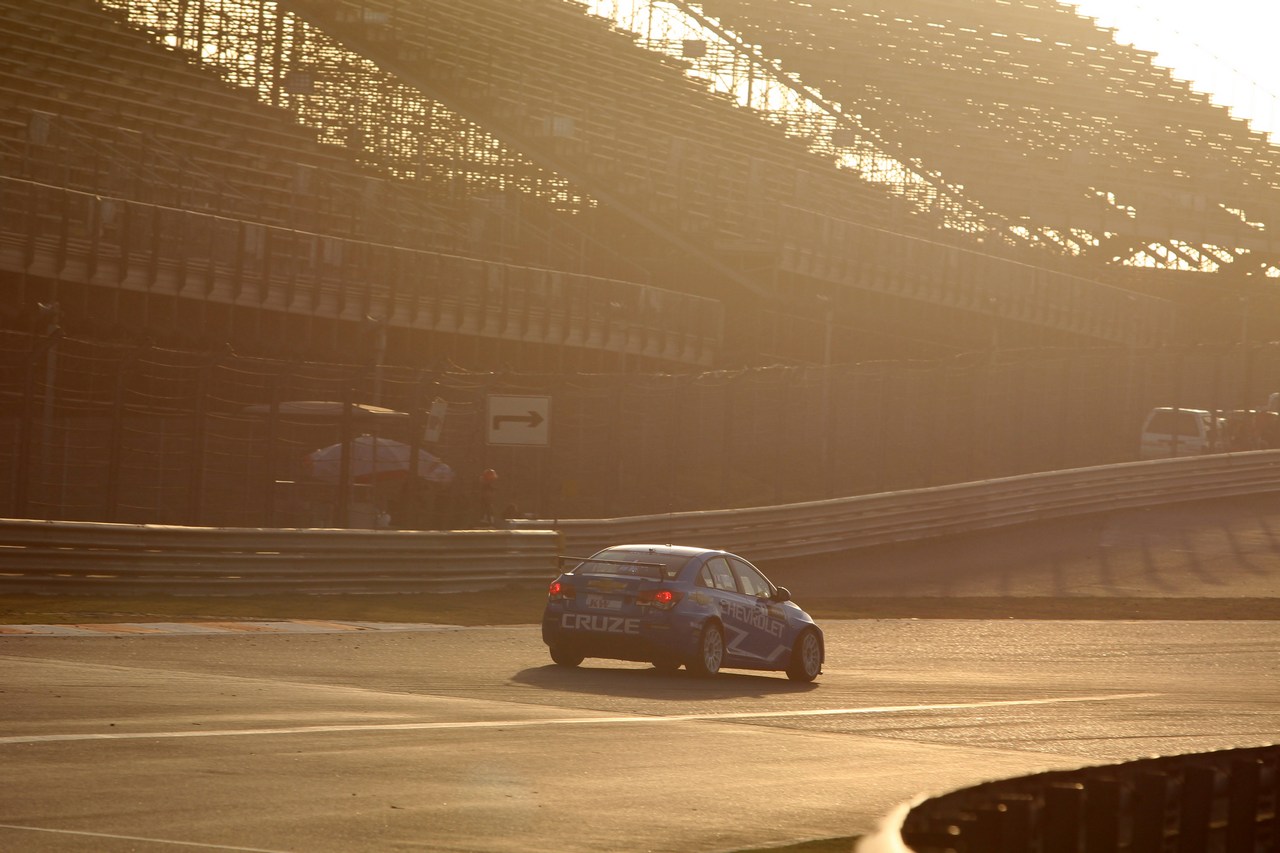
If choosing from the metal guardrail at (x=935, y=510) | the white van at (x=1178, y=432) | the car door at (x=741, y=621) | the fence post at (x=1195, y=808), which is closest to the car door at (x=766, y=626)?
the car door at (x=741, y=621)

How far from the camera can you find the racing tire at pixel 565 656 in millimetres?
17281

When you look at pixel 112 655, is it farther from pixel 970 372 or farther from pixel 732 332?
pixel 732 332

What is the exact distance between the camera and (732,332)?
54.5 metres

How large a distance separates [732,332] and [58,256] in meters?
26.3

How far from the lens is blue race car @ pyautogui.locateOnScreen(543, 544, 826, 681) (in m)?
17.0

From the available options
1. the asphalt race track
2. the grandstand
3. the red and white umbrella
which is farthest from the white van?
the asphalt race track

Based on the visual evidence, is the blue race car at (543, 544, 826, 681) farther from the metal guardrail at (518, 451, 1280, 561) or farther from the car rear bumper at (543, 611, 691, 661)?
the metal guardrail at (518, 451, 1280, 561)

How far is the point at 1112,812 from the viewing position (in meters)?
4.43

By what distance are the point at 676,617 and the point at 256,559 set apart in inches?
313

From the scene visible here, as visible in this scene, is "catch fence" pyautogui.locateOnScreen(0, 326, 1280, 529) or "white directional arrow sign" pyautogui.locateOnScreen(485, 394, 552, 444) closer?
"catch fence" pyautogui.locateOnScreen(0, 326, 1280, 529)

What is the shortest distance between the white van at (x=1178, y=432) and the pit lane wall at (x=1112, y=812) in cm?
4036

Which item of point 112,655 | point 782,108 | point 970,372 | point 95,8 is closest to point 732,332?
point 970,372

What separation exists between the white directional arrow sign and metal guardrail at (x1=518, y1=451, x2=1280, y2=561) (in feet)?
4.62

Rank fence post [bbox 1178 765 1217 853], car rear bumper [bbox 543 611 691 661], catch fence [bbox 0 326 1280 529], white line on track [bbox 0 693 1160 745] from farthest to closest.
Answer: catch fence [bbox 0 326 1280 529] < car rear bumper [bbox 543 611 691 661] < white line on track [bbox 0 693 1160 745] < fence post [bbox 1178 765 1217 853]
